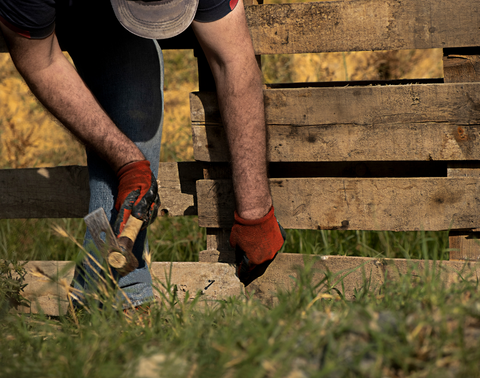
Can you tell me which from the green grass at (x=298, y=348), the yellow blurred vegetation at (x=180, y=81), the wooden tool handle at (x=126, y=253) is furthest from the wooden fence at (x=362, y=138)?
the yellow blurred vegetation at (x=180, y=81)

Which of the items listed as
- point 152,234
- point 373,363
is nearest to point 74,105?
point 373,363

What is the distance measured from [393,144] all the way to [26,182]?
204 cm

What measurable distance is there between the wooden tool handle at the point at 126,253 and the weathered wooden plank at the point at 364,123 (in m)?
0.64

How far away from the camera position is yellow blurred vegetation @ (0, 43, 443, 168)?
5273 mm

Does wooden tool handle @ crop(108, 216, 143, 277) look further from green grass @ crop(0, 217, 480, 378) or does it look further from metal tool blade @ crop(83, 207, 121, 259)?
green grass @ crop(0, 217, 480, 378)

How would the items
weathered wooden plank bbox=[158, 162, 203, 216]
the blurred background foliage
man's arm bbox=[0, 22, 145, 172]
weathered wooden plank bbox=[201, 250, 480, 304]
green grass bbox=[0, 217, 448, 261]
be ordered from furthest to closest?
the blurred background foliage, green grass bbox=[0, 217, 448, 261], weathered wooden plank bbox=[158, 162, 203, 216], weathered wooden plank bbox=[201, 250, 480, 304], man's arm bbox=[0, 22, 145, 172]

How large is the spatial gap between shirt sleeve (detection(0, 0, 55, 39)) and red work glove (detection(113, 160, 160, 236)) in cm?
62

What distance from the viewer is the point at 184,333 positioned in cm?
131

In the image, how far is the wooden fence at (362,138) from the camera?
6.32 ft

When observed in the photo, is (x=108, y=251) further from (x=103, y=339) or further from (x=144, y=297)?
(x=144, y=297)

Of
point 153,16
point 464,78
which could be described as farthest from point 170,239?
point 464,78

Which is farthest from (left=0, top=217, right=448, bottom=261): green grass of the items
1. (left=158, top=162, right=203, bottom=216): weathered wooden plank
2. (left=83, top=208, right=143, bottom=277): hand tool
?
(left=83, top=208, right=143, bottom=277): hand tool

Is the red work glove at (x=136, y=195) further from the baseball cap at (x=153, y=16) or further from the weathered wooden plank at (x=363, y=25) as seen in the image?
the weathered wooden plank at (x=363, y=25)

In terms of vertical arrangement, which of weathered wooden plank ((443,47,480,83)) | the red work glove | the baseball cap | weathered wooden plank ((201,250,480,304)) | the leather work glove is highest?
the baseball cap
